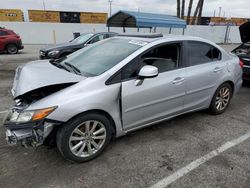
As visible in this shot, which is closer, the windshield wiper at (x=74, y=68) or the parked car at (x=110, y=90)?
the parked car at (x=110, y=90)

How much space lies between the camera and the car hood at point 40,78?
2.57 metres

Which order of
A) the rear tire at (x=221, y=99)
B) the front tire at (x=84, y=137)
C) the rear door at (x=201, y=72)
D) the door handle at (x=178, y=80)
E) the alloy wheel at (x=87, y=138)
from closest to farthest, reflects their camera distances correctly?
1. the front tire at (x=84, y=137)
2. the alloy wheel at (x=87, y=138)
3. the door handle at (x=178, y=80)
4. the rear door at (x=201, y=72)
5. the rear tire at (x=221, y=99)

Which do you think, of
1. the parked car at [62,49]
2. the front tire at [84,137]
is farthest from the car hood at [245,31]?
the front tire at [84,137]

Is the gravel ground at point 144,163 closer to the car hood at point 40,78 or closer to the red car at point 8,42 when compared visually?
the car hood at point 40,78

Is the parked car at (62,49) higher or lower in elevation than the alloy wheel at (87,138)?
higher

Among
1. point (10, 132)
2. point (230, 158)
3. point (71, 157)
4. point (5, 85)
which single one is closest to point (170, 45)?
point (230, 158)

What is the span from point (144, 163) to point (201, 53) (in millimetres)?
2139

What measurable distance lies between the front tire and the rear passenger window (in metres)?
1.83

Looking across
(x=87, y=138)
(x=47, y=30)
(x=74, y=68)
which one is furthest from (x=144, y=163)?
(x=47, y=30)

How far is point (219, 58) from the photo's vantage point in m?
4.06

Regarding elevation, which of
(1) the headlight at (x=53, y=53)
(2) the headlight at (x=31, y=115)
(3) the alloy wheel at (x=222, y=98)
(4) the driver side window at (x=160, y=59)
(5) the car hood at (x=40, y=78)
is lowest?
(3) the alloy wheel at (x=222, y=98)

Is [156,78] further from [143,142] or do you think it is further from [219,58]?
[219,58]

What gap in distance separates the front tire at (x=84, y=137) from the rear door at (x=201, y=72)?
1532 mm

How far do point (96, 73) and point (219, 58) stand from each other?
2440 mm
